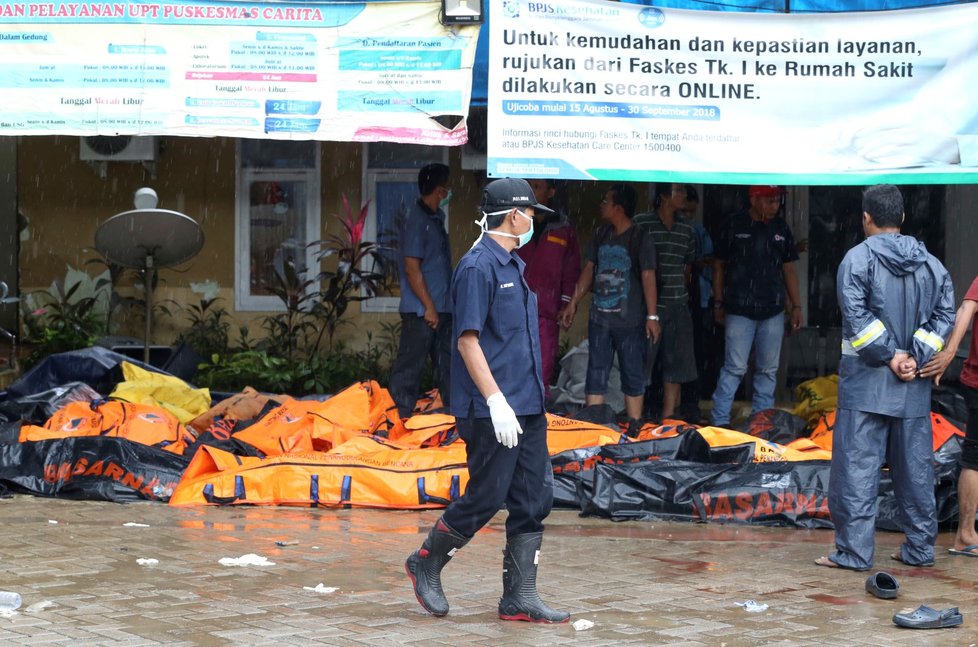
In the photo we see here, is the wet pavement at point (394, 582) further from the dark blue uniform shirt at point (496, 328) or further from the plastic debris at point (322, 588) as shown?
the dark blue uniform shirt at point (496, 328)

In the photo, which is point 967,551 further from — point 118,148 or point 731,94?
point 118,148

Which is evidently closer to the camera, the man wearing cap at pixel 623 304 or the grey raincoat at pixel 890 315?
the grey raincoat at pixel 890 315

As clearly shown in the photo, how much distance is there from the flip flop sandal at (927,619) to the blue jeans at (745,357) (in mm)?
4279

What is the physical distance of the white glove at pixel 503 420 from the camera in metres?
5.23

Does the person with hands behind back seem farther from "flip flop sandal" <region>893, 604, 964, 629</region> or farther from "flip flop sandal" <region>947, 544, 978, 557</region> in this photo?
"flip flop sandal" <region>893, 604, 964, 629</region>

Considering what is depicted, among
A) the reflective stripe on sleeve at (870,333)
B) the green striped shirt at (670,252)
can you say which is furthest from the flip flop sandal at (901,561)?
the green striped shirt at (670,252)

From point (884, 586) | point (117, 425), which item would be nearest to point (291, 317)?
point (117, 425)

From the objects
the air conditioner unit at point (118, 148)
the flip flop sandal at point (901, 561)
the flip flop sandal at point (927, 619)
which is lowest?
the flip flop sandal at point (901, 561)

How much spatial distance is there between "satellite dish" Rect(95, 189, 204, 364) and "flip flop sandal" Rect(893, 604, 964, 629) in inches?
250

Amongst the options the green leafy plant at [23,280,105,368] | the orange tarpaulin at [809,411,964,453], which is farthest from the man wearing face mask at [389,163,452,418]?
the green leafy plant at [23,280,105,368]

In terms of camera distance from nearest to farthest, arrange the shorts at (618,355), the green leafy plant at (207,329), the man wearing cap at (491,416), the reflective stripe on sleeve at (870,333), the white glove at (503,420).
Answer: the white glove at (503,420) < the man wearing cap at (491,416) < the reflective stripe on sleeve at (870,333) < the shorts at (618,355) < the green leafy plant at (207,329)

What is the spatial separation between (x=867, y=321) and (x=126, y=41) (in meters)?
4.95

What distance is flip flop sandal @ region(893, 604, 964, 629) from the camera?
5387 millimetres

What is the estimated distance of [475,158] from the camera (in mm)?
11281
